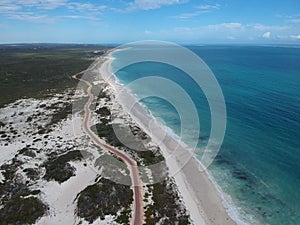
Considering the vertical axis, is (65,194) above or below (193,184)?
above

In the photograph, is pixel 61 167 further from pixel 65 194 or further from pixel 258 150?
pixel 258 150

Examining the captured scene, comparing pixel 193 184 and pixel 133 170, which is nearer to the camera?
pixel 193 184

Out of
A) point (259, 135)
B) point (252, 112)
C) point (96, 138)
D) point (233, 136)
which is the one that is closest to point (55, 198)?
point (96, 138)

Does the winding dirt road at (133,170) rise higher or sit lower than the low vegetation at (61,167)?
lower

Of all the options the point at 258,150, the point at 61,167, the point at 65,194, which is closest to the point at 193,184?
the point at 258,150

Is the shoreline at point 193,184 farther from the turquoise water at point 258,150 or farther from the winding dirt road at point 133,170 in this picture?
the winding dirt road at point 133,170

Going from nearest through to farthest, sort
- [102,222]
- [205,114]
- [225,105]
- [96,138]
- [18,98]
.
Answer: [102,222], [96,138], [205,114], [225,105], [18,98]

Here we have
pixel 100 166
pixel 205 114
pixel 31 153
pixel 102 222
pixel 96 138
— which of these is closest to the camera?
pixel 102 222

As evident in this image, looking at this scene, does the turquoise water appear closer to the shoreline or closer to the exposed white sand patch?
the shoreline

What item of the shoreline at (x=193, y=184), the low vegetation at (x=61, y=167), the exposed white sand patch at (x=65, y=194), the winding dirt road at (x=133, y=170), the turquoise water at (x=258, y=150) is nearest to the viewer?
the exposed white sand patch at (x=65, y=194)

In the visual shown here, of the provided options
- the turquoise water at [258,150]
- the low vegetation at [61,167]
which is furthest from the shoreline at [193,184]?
the low vegetation at [61,167]

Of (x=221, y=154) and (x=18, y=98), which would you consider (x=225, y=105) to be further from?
(x=18, y=98)
